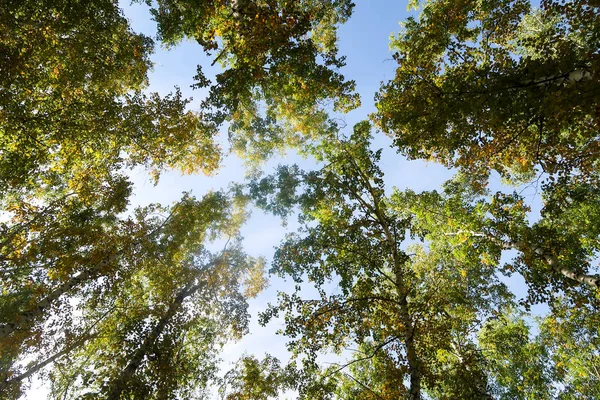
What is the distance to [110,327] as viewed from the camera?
13.9m

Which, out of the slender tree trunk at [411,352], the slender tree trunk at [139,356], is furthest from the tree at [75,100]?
the slender tree trunk at [411,352]

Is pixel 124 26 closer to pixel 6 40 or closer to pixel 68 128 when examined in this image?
pixel 6 40

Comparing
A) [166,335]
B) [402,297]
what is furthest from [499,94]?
[166,335]

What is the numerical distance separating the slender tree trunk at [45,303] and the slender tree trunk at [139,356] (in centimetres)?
326

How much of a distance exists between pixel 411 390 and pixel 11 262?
14.3 meters

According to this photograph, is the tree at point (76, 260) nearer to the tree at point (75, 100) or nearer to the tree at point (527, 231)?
the tree at point (75, 100)

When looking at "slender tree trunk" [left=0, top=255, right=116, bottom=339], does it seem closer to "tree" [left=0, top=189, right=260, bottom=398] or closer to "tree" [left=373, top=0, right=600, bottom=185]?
"tree" [left=0, top=189, right=260, bottom=398]

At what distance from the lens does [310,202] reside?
12.2 m

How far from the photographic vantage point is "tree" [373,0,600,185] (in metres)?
5.22

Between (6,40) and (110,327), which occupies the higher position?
(6,40)

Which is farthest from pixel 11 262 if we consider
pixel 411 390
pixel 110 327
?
pixel 411 390

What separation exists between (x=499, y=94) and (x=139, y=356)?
13.5m

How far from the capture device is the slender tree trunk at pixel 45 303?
8.20 metres

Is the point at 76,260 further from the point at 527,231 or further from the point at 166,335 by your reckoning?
the point at 527,231
